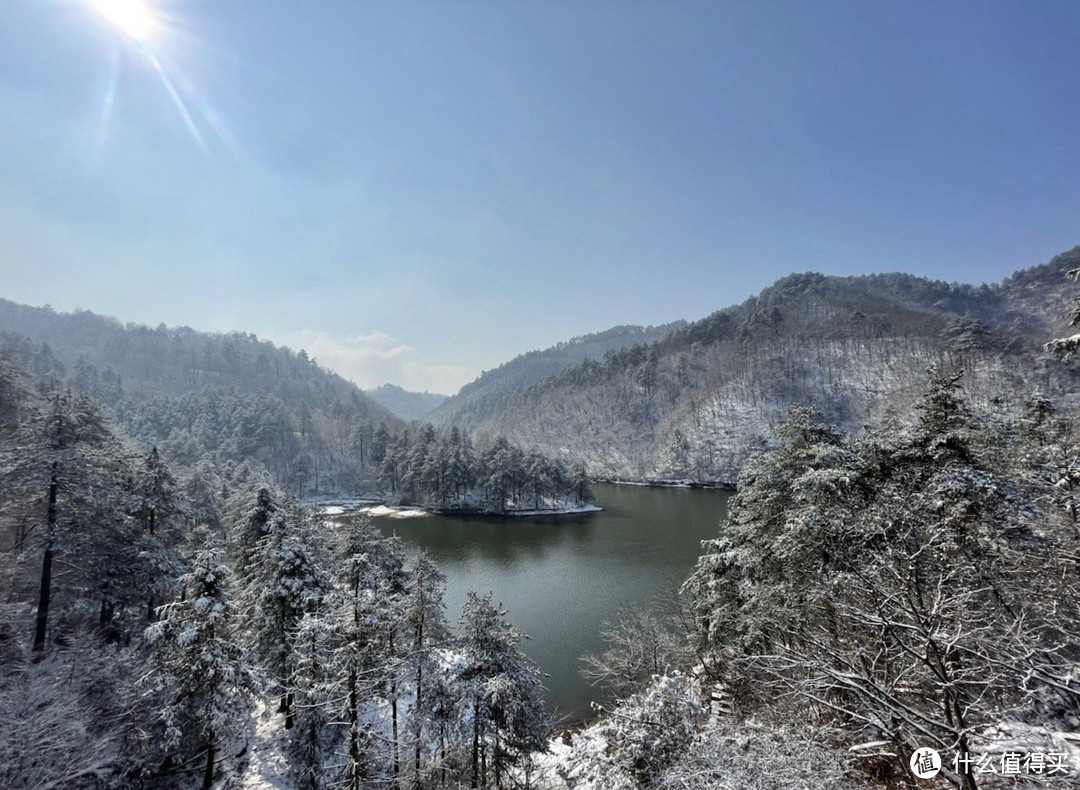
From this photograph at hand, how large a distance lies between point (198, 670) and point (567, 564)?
31449mm

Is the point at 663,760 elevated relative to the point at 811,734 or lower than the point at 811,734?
lower

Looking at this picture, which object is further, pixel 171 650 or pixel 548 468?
pixel 548 468

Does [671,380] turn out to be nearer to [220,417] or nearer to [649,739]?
[220,417]

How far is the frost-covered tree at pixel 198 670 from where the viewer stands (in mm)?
13094

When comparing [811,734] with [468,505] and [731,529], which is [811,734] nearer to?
[731,529]

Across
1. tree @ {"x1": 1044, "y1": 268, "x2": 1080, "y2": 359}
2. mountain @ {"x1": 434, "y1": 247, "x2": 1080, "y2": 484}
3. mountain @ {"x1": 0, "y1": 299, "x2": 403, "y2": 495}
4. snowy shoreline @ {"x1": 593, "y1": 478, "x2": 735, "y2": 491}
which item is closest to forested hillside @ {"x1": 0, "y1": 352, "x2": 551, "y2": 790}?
tree @ {"x1": 1044, "y1": 268, "x2": 1080, "y2": 359}

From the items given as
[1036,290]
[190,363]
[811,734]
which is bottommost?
[811,734]

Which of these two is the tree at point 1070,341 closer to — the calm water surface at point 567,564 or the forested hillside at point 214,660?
the forested hillside at point 214,660

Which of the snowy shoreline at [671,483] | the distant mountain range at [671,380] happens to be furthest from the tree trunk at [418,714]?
the snowy shoreline at [671,483]

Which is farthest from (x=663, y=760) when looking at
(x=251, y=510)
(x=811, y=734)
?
(x=251, y=510)

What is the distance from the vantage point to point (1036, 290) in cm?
18025

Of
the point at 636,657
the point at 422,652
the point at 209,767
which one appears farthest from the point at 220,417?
the point at 636,657

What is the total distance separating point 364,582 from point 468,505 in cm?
5871

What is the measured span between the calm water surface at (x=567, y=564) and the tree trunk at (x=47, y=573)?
742 inches
